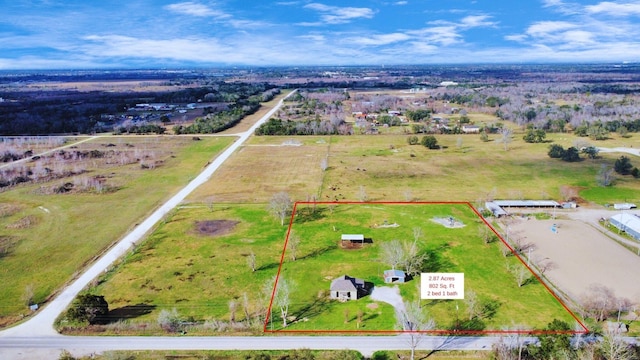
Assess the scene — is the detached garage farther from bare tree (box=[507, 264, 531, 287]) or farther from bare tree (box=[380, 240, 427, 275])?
bare tree (box=[380, 240, 427, 275])

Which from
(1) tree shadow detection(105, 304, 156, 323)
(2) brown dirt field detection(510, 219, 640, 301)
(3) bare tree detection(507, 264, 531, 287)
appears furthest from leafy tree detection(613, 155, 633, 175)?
(1) tree shadow detection(105, 304, 156, 323)

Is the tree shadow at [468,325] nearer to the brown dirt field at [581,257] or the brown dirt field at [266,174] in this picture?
the brown dirt field at [581,257]

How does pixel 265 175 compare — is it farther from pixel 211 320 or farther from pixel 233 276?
pixel 211 320

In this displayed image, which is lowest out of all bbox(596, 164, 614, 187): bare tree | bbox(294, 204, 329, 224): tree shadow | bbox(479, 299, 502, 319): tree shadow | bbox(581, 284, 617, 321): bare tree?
bbox(479, 299, 502, 319): tree shadow

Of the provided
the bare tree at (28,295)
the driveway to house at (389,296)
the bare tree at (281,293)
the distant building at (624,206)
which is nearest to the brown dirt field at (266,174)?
the bare tree at (281,293)

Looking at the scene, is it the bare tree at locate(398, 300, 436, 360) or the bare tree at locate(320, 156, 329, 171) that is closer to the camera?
the bare tree at locate(398, 300, 436, 360)

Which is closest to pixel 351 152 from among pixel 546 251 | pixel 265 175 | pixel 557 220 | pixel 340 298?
pixel 265 175
